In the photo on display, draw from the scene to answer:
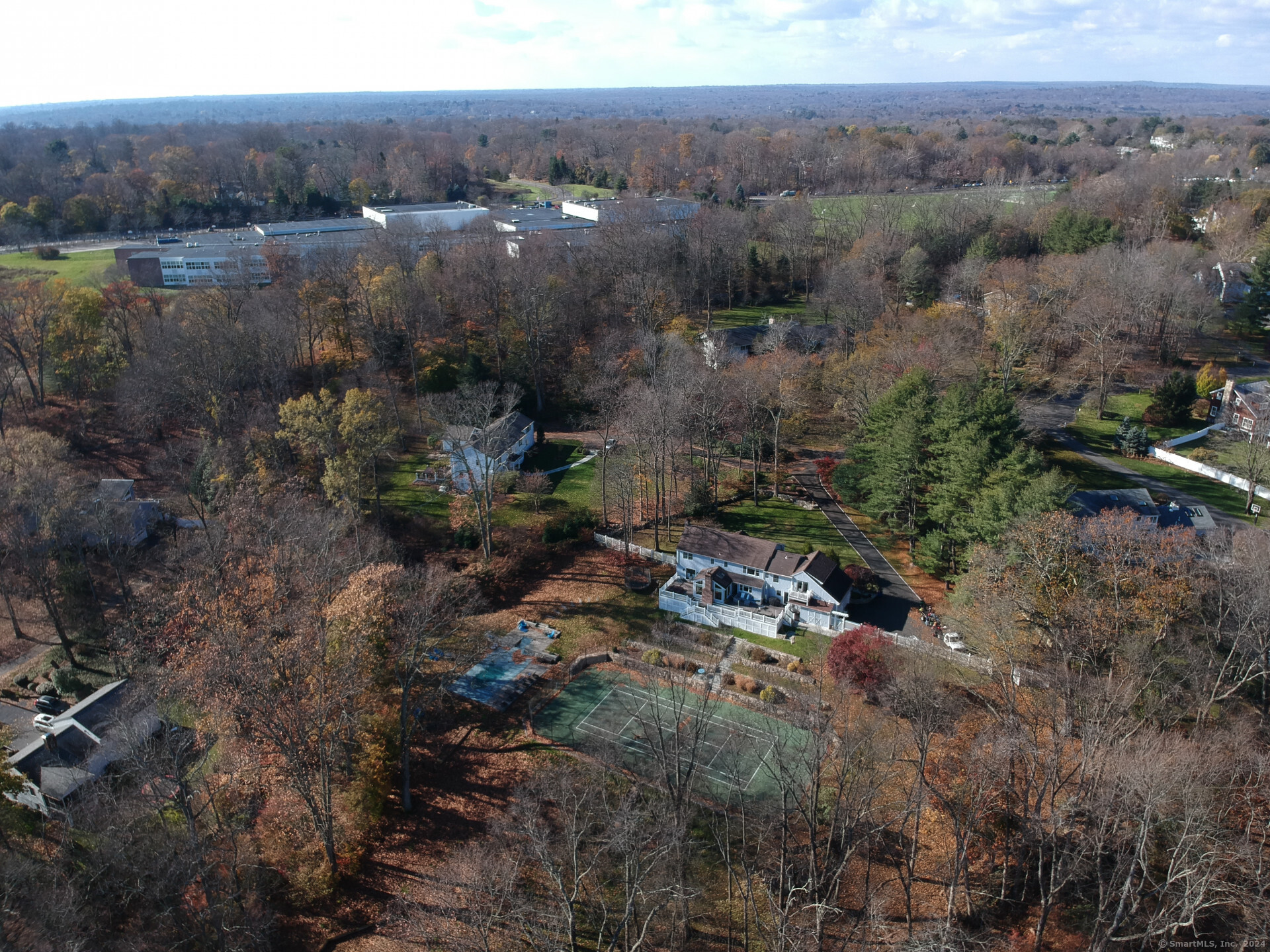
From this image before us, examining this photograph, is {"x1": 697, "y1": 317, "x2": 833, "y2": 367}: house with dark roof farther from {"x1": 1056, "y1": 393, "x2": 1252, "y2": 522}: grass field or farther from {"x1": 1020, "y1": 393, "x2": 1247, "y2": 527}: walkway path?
{"x1": 1056, "y1": 393, "x2": 1252, "y2": 522}: grass field

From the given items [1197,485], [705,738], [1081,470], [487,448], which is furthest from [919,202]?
[705,738]

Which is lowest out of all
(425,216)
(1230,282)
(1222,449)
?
(1222,449)

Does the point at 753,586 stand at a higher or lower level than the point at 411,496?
lower

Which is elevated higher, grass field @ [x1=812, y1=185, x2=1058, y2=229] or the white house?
grass field @ [x1=812, y1=185, x2=1058, y2=229]

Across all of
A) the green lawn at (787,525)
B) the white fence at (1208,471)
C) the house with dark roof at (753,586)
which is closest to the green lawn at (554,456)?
the green lawn at (787,525)

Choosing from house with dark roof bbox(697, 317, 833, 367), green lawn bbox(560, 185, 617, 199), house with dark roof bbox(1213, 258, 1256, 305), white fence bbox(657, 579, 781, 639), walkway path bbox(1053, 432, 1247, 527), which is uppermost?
green lawn bbox(560, 185, 617, 199)

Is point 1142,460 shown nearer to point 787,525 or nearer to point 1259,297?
point 787,525

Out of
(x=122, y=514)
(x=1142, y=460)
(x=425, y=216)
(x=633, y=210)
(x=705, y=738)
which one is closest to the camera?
(x=705, y=738)

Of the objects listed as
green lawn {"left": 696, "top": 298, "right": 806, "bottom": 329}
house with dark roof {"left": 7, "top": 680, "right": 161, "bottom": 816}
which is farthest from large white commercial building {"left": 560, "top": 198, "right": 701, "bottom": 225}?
house with dark roof {"left": 7, "top": 680, "right": 161, "bottom": 816}
